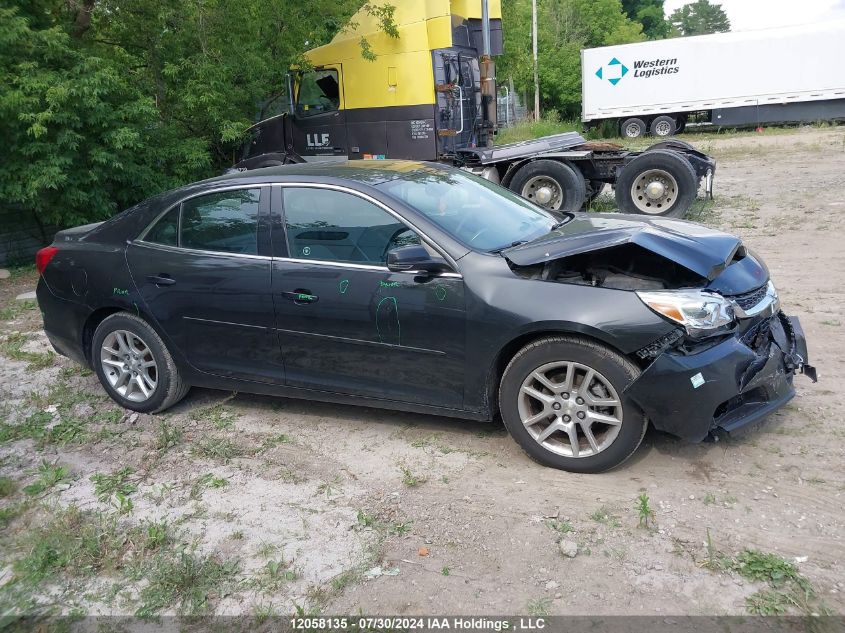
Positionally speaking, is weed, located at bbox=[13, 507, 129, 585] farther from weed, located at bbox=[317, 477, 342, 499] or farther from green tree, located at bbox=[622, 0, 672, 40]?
green tree, located at bbox=[622, 0, 672, 40]

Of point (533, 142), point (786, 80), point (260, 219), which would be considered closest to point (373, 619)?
point (260, 219)

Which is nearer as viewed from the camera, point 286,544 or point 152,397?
point 286,544

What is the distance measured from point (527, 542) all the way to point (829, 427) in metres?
2.03

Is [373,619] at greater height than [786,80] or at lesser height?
lesser

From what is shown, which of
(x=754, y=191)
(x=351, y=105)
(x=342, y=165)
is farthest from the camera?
(x=754, y=191)

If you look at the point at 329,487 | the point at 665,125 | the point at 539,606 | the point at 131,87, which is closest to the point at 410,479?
the point at 329,487

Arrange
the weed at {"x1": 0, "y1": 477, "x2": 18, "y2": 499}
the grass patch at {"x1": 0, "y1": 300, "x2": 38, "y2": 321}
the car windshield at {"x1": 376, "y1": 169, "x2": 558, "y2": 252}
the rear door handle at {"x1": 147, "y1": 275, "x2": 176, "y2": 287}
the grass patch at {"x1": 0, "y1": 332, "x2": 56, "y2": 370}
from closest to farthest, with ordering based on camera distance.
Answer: the weed at {"x1": 0, "y1": 477, "x2": 18, "y2": 499} → the car windshield at {"x1": 376, "y1": 169, "x2": 558, "y2": 252} → the rear door handle at {"x1": 147, "y1": 275, "x2": 176, "y2": 287} → the grass patch at {"x1": 0, "y1": 332, "x2": 56, "y2": 370} → the grass patch at {"x1": 0, "y1": 300, "x2": 38, "y2": 321}

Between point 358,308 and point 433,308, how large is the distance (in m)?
0.46

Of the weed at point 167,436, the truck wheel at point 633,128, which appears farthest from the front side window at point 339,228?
the truck wheel at point 633,128

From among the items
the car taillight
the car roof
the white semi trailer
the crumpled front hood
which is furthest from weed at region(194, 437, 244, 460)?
the white semi trailer

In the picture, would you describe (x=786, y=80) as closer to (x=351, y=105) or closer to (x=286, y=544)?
(x=351, y=105)

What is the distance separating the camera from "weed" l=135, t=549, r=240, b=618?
116 inches

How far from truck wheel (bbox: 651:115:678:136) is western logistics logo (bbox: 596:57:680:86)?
1.78m

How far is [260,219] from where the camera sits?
172 inches
